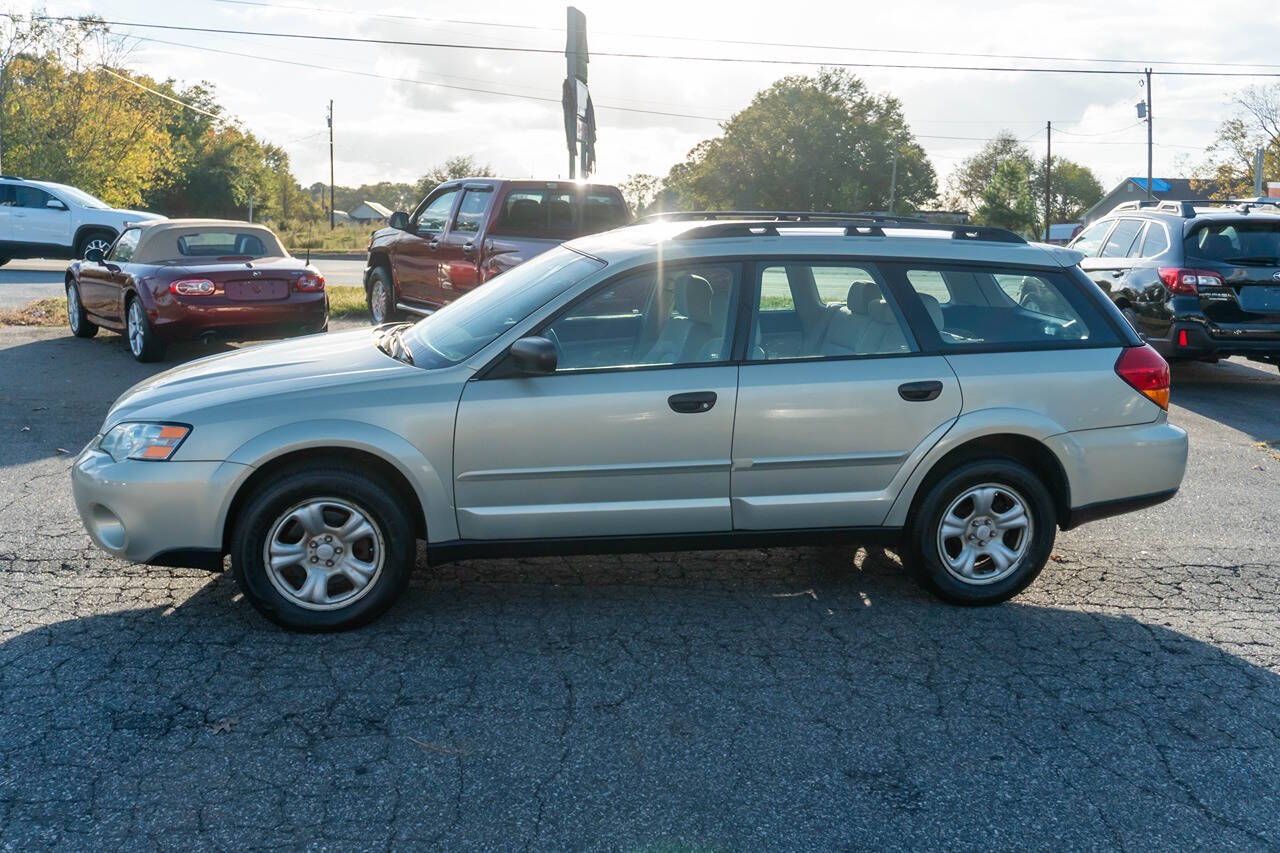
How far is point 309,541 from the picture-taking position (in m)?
4.85

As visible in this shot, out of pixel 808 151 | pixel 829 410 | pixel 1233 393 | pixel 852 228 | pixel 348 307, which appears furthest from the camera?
pixel 808 151

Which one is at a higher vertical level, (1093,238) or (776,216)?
(1093,238)

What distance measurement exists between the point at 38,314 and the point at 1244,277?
1438 centimetres

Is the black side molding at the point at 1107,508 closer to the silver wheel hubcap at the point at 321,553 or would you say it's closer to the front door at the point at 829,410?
the front door at the point at 829,410

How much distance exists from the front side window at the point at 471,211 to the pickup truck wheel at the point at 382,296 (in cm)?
197

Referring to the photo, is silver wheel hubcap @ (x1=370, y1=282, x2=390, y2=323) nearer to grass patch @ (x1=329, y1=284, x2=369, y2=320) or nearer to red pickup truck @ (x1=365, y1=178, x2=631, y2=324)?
red pickup truck @ (x1=365, y1=178, x2=631, y2=324)

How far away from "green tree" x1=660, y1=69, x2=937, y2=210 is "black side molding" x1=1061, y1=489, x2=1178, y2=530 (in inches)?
3717

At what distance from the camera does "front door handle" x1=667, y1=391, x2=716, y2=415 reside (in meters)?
5.02

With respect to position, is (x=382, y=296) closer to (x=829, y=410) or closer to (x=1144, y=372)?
(x=829, y=410)

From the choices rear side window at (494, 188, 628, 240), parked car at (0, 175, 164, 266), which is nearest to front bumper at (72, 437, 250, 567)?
rear side window at (494, 188, 628, 240)

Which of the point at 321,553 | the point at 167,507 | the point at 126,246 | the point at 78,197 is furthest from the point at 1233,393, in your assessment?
the point at 78,197

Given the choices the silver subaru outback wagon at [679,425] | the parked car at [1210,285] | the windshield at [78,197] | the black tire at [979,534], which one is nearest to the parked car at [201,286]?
the silver subaru outback wagon at [679,425]

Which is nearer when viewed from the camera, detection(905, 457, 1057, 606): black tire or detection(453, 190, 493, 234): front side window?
detection(905, 457, 1057, 606): black tire

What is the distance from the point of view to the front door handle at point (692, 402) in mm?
5016
